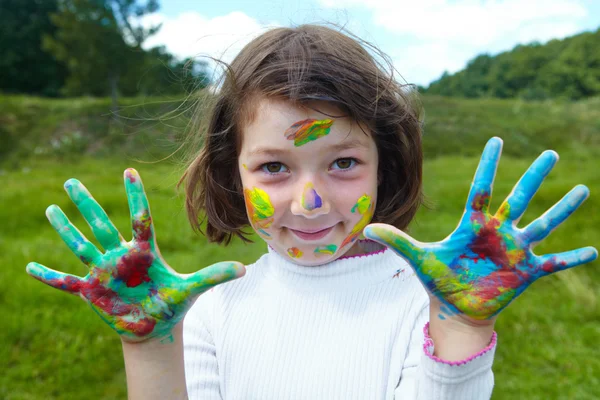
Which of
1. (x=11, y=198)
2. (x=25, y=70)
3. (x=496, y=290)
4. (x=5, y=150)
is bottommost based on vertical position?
(x=25, y=70)

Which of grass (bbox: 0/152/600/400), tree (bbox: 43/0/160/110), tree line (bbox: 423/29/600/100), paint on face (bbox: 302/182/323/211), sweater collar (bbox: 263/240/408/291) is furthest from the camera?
tree (bbox: 43/0/160/110)

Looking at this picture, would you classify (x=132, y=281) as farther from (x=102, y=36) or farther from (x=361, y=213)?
(x=102, y=36)

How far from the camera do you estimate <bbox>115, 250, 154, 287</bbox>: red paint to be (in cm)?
130

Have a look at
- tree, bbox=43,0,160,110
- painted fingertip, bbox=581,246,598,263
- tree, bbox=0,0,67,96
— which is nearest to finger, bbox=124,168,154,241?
painted fingertip, bbox=581,246,598,263

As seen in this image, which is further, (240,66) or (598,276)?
(598,276)

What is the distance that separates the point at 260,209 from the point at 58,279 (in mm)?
573

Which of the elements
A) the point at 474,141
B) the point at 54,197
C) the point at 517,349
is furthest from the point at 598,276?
the point at 54,197

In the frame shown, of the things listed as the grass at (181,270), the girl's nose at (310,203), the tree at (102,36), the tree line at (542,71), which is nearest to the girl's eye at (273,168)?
the girl's nose at (310,203)

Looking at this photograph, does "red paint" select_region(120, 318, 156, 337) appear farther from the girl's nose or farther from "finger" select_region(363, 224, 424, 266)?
"finger" select_region(363, 224, 424, 266)

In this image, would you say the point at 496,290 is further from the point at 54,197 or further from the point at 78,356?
the point at 54,197

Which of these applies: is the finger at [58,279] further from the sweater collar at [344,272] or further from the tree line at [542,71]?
the tree line at [542,71]

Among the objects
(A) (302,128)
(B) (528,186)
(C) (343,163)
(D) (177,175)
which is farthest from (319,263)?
(D) (177,175)

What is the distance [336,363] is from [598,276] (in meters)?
3.30

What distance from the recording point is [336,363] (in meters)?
1.47
